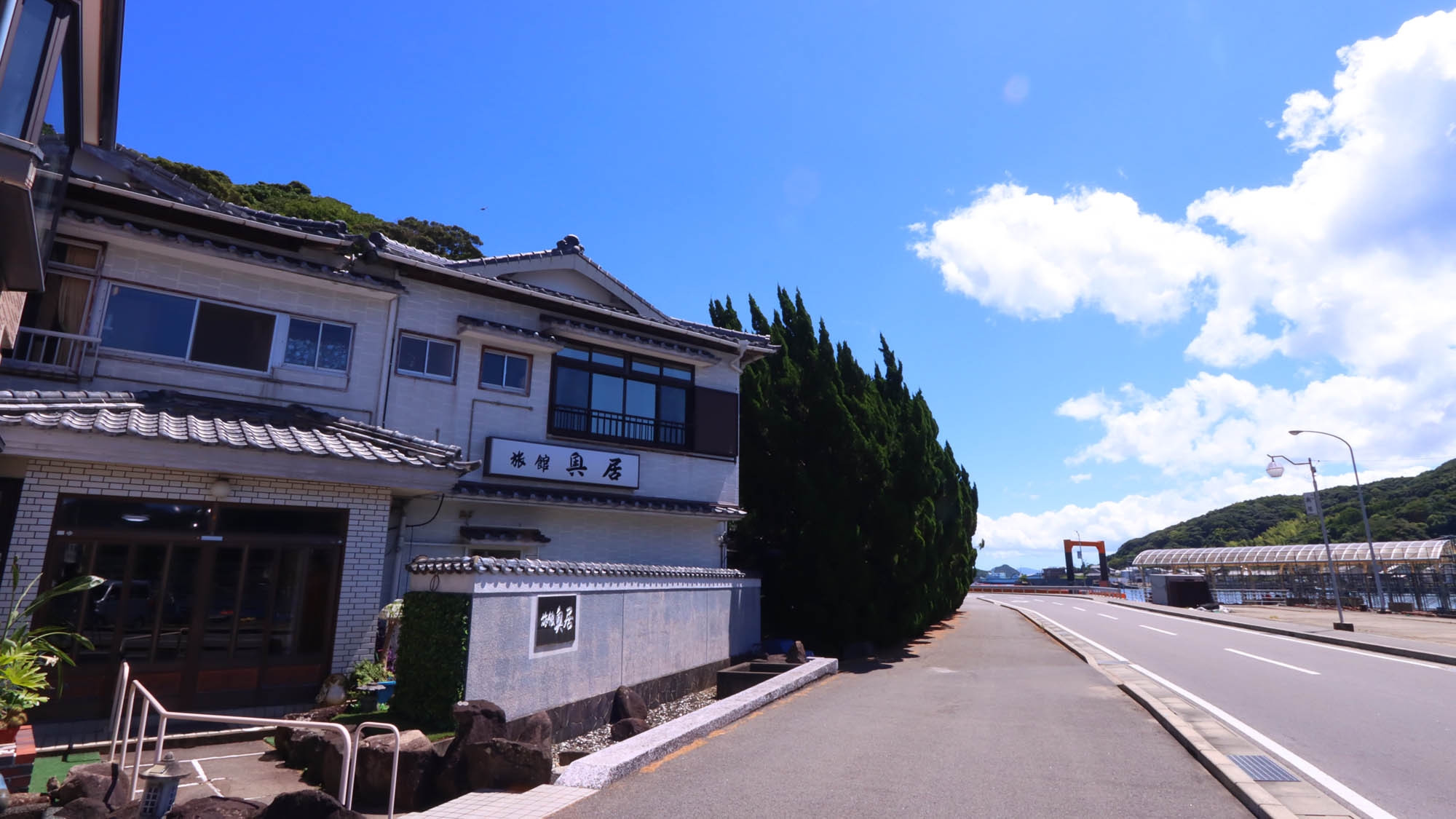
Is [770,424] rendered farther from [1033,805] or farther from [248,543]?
[1033,805]

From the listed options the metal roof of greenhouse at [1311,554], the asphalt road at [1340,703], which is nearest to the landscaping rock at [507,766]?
the asphalt road at [1340,703]

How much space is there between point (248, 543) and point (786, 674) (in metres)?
8.57

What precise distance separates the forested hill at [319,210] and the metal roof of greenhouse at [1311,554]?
150 feet

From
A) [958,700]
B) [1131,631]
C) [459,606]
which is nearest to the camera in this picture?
[459,606]

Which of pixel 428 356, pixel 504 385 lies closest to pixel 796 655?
pixel 504 385

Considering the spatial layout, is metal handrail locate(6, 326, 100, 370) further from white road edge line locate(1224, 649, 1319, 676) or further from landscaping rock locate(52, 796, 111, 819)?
white road edge line locate(1224, 649, 1319, 676)

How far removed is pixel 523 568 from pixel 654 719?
13.4 ft

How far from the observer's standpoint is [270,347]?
11.8m

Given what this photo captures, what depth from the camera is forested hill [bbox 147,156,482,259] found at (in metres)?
30.5

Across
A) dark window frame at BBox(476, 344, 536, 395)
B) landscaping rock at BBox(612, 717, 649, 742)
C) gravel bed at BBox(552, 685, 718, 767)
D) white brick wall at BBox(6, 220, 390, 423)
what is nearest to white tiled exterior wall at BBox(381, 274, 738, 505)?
dark window frame at BBox(476, 344, 536, 395)

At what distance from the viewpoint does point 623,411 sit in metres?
16.6

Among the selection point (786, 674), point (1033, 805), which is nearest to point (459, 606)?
point (1033, 805)

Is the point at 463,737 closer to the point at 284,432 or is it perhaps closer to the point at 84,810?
the point at 84,810

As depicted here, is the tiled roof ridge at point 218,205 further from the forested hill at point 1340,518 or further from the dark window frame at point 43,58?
the forested hill at point 1340,518
